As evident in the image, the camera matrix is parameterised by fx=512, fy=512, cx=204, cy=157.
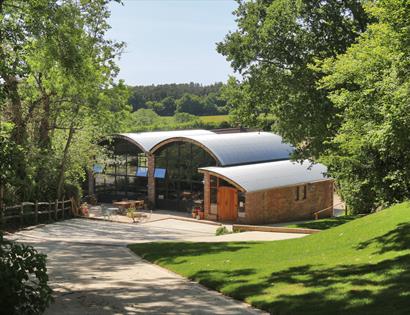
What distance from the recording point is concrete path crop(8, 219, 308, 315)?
970 centimetres

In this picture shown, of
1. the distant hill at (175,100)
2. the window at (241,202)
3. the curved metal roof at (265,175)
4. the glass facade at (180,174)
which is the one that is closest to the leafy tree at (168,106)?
the distant hill at (175,100)

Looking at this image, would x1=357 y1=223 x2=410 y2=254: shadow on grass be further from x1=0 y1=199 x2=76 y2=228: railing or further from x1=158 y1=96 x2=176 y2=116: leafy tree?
x1=158 y1=96 x2=176 y2=116: leafy tree

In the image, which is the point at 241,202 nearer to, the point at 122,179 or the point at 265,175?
the point at 265,175

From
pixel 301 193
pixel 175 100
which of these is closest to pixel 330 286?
pixel 301 193

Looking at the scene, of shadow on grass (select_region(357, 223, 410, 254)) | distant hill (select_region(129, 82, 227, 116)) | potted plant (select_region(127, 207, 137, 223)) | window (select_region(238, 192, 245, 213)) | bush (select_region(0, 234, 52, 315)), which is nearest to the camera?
bush (select_region(0, 234, 52, 315))

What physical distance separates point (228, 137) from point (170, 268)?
82.5 ft

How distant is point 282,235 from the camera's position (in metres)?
23.5

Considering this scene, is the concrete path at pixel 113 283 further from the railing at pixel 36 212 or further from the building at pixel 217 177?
the building at pixel 217 177

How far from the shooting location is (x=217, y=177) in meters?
33.5

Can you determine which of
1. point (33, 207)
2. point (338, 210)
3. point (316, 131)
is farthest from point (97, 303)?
point (338, 210)

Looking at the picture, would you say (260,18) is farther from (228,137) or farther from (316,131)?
(228,137)

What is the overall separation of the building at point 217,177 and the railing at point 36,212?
6.55 meters

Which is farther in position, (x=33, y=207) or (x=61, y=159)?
(x=61, y=159)

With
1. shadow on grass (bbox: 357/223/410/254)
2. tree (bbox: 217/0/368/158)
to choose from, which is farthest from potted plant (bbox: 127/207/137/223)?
shadow on grass (bbox: 357/223/410/254)
